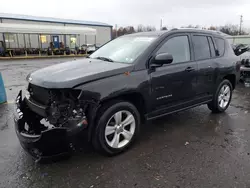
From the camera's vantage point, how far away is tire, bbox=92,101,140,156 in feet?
9.71

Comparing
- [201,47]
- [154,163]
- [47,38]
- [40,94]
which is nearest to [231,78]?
[201,47]

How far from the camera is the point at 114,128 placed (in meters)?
3.15

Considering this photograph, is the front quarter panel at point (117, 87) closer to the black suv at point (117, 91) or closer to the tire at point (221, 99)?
the black suv at point (117, 91)

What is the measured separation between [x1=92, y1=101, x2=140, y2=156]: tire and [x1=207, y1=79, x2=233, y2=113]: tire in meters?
2.36

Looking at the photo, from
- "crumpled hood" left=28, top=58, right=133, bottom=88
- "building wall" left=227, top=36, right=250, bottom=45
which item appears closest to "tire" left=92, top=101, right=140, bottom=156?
"crumpled hood" left=28, top=58, right=133, bottom=88

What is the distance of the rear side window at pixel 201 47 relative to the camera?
4.25m

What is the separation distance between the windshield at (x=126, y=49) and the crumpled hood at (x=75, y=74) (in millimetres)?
260

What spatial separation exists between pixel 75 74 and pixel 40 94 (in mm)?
628

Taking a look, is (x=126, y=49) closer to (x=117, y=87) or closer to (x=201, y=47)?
(x=117, y=87)

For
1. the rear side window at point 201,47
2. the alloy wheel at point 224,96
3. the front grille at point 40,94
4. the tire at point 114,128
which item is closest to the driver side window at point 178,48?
the rear side window at point 201,47

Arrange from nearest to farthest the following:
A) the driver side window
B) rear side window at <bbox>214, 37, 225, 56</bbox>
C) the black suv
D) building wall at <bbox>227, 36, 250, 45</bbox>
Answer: the black suv < the driver side window < rear side window at <bbox>214, 37, 225, 56</bbox> < building wall at <bbox>227, 36, 250, 45</bbox>

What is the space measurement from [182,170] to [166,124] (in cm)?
166

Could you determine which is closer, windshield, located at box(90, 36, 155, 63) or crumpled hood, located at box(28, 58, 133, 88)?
Answer: crumpled hood, located at box(28, 58, 133, 88)

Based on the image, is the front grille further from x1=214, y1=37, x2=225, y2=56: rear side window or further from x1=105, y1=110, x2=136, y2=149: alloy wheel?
x1=214, y1=37, x2=225, y2=56: rear side window
